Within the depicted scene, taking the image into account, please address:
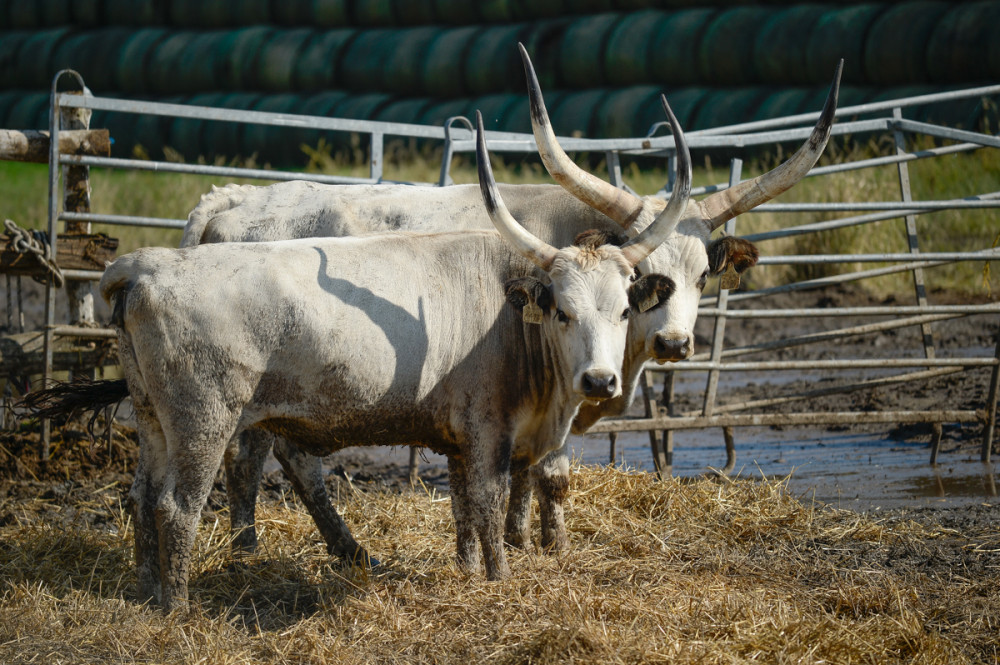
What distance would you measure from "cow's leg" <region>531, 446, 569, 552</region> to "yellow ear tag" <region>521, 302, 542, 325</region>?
101cm

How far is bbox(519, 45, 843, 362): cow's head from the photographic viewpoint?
538 centimetres

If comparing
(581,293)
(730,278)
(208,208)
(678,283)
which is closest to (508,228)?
(581,293)

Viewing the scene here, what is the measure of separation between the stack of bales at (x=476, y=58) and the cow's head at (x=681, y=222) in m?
7.10

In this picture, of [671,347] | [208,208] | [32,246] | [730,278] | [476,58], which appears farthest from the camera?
[476,58]

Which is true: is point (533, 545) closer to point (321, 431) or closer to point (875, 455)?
point (321, 431)

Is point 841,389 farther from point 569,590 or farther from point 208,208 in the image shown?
point 208,208

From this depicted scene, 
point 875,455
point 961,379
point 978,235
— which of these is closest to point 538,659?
point 875,455

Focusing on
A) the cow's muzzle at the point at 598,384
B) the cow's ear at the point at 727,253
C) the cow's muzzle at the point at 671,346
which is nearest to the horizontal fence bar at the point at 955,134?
the cow's ear at the point at 727,253

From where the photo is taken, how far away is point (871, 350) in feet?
33.3

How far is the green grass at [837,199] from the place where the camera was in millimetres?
11141

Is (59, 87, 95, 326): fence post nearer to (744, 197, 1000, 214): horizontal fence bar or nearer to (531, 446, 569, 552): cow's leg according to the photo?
(531, 446, 569, 552): cow's leg

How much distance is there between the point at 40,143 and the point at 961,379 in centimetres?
705

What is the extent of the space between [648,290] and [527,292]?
569 mm

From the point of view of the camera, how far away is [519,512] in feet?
18.6
